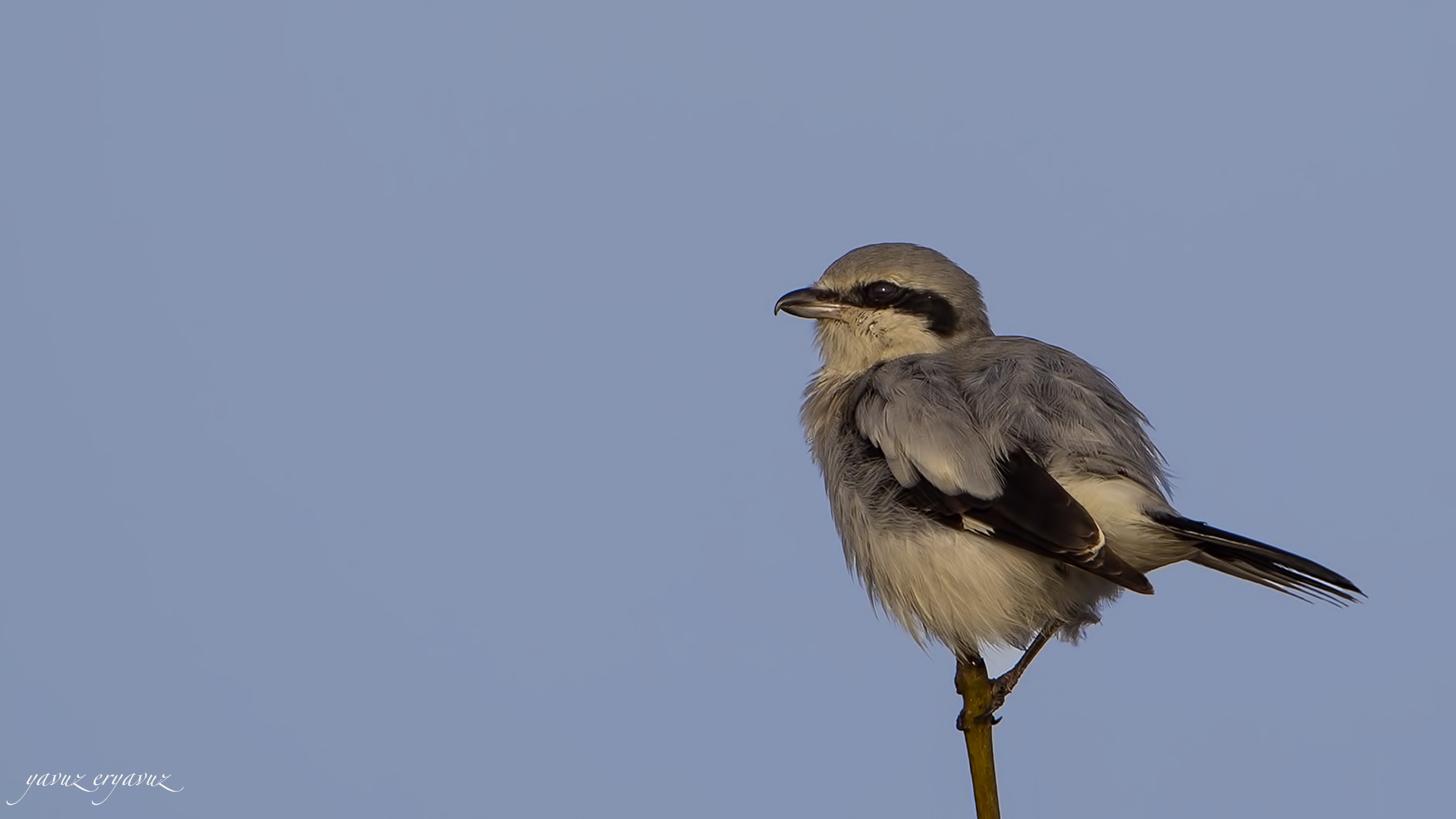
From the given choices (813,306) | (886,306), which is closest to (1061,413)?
(886,306)

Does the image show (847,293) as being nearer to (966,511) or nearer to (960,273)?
(960,273)

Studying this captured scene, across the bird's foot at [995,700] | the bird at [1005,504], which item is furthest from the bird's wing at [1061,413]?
the bird's foot at [995,700]

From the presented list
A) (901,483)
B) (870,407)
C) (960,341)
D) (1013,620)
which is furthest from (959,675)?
(960,341)

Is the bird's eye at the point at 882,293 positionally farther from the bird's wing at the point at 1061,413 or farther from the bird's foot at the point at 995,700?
the bird's foot at the point at 995,700

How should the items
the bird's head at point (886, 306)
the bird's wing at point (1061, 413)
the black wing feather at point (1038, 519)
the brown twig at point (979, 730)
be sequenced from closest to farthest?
1. the brown twig at point (979, 730)
2. the black wing feather at point (1038, 519)
3. the bird's wing at point (1061, 413)
4. the bird's head at point (886, 306)

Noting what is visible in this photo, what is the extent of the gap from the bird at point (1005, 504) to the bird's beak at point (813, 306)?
549 mm

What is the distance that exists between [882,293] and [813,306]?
0.91ft

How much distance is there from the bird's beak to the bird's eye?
0.36 feet

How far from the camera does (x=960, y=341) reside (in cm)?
595

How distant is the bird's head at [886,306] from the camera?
587 centimetres

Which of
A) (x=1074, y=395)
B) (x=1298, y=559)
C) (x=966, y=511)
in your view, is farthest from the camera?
(x=1074, y=395)

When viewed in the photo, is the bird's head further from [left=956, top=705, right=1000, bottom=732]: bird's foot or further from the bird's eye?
[left=956, top=705, right=1000, bottom=732]: bird's foot

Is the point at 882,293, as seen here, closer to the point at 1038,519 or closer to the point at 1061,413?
the point at 1061,413

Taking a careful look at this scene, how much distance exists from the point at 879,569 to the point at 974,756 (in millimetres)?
908
